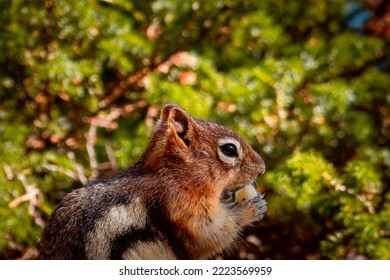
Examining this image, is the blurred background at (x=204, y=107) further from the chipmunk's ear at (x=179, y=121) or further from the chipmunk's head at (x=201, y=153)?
the chipmunk's ear at (x=179, y=121)

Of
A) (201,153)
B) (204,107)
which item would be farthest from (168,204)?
(204,107)

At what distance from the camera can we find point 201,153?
2545 mm

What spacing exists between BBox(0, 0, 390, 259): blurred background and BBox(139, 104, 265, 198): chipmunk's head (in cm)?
41

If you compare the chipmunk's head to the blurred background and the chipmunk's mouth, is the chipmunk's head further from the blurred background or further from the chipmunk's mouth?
the blurred background

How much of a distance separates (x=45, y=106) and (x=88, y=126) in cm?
26

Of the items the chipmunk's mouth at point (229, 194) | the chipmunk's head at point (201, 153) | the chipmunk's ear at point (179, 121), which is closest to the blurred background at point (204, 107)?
the chipmunk's mouth at point (229, 194)

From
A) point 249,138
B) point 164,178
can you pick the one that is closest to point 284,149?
point 249,138

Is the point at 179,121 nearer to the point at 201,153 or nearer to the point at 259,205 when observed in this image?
the point at 201,153

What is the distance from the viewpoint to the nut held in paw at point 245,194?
263 centimetres

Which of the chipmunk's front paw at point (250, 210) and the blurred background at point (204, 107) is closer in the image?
the chipmunk's front paw at point (250, 210)

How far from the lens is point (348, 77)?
14.0 feet

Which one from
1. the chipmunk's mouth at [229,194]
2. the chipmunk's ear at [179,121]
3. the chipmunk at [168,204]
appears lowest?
the chipmunk's mouth at [229,194]

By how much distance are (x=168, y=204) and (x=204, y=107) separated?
3.12ft

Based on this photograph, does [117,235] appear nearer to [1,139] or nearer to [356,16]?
[1,139]
